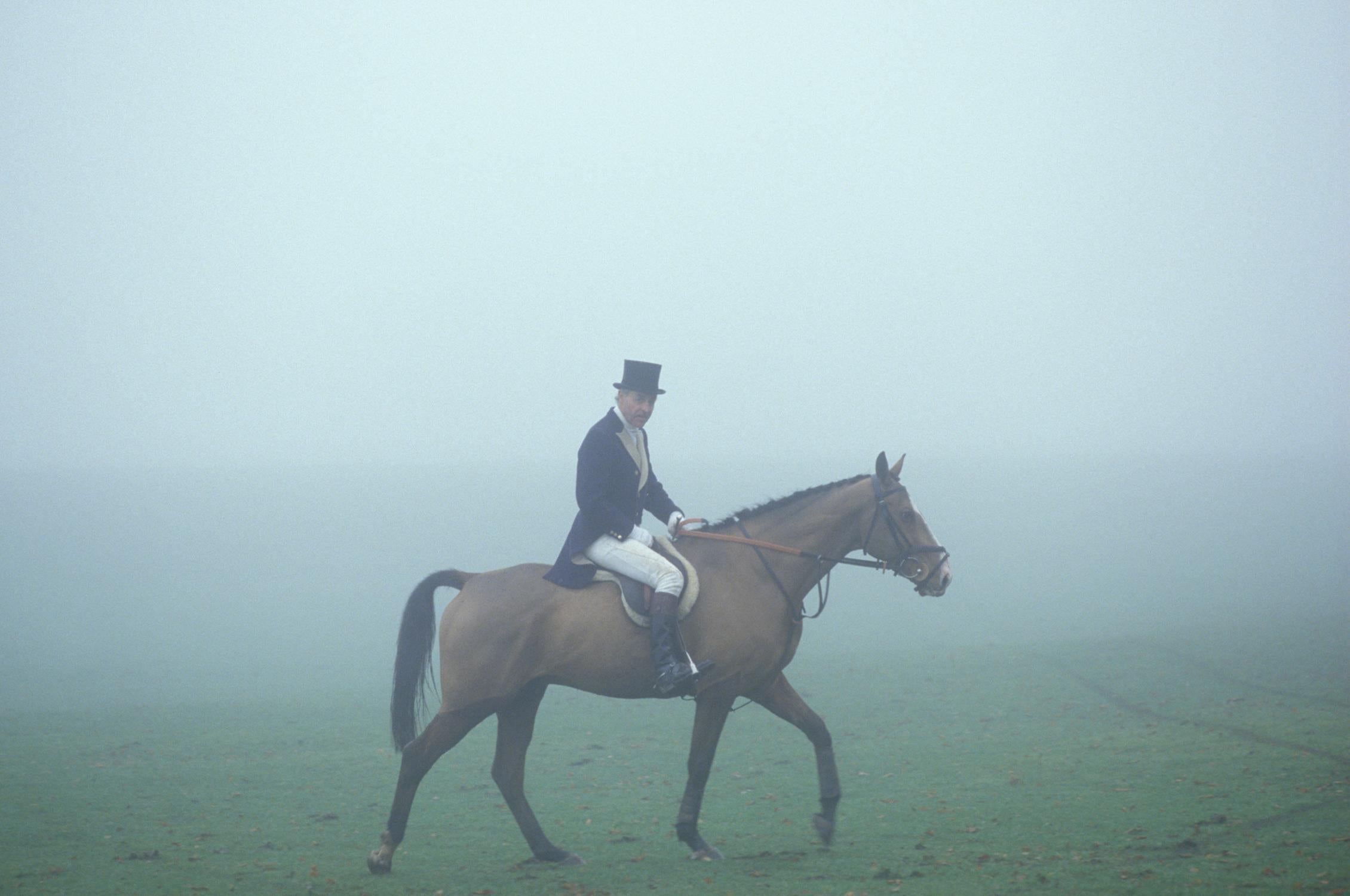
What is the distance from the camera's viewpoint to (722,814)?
8.84 metres

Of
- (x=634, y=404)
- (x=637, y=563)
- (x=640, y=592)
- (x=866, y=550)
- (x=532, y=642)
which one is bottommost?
(x=532, y=642)

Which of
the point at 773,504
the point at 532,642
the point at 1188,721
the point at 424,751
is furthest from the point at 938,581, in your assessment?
the point at 1188,721

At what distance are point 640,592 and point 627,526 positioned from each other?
465mm

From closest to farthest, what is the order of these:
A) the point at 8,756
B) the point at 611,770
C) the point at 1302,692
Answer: the point at 611,770 → the point at 8,756 → the point at 1302,692

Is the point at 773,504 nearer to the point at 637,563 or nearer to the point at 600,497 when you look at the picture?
the point at 637,563

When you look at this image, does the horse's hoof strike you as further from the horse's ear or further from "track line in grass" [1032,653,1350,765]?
"track line in grass" [1032,653,1350,765]

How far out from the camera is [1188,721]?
496 inches

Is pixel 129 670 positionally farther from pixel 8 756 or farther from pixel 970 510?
pixel 970 510

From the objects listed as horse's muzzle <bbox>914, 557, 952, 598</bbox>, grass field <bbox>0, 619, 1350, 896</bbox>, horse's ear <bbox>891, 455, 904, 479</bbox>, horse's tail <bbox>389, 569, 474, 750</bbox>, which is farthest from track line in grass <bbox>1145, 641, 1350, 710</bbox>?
horse's tail <bbox>389, 569, 474, 750</bbox>

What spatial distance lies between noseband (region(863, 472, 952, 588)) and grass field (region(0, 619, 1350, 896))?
6.09 feet

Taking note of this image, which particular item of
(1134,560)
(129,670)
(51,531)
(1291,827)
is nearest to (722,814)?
(1291,827)

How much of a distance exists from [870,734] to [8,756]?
10310mm

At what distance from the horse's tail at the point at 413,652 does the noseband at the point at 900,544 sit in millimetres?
2924

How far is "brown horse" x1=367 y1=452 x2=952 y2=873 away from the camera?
712 centimetres
